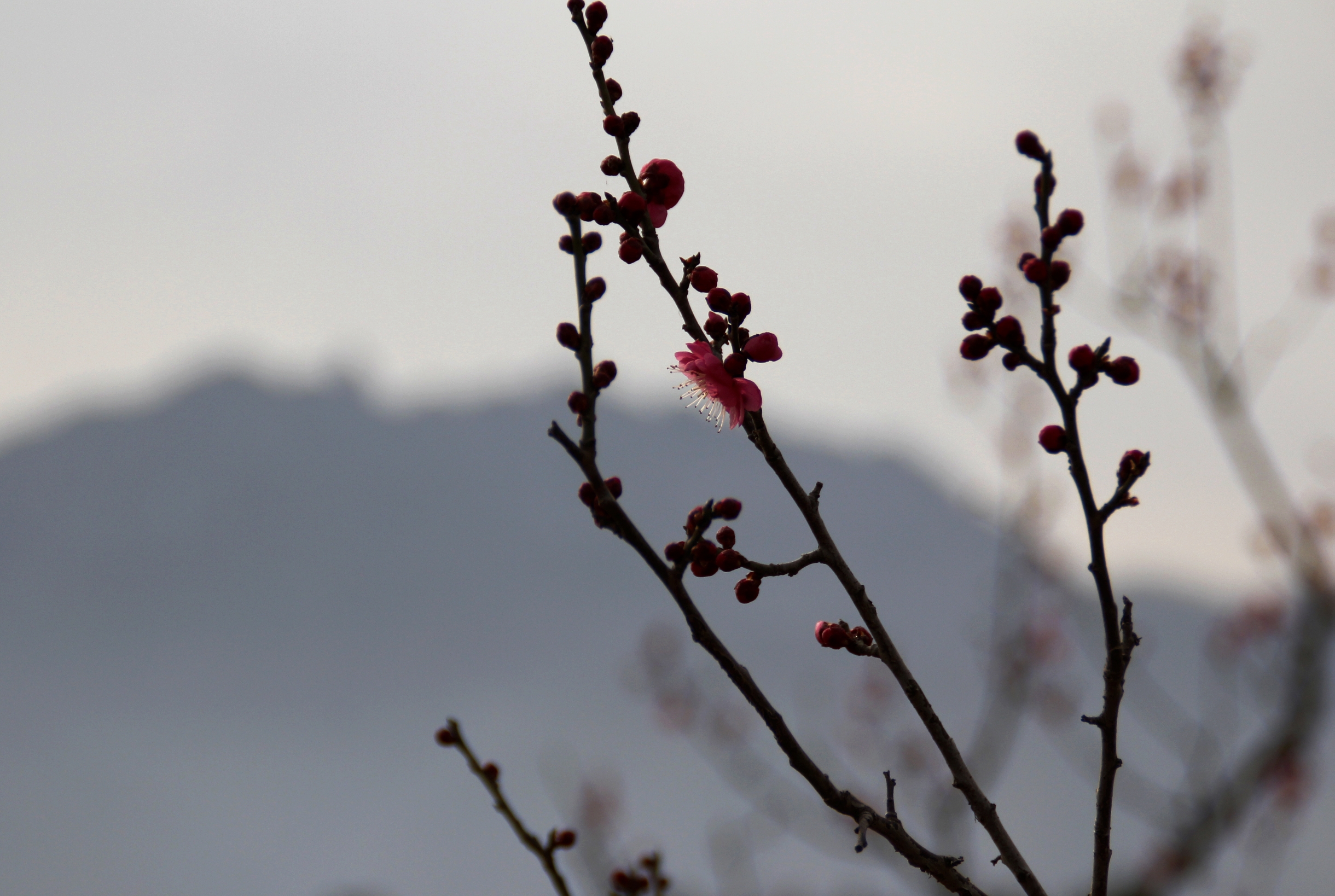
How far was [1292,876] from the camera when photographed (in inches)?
1656

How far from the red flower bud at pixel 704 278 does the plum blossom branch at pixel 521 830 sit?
807mm

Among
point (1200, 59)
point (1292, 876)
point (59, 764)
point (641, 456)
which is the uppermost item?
point (641, 456)

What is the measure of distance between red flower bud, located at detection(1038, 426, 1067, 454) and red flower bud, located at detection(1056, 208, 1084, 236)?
0.28 m

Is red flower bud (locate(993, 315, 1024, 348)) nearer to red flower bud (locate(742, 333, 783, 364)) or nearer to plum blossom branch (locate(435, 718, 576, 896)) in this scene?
red flower bud (locate(742, 333, 783, 364))

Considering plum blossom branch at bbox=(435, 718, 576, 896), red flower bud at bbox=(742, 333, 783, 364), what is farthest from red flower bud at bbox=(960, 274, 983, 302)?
plum blossom branch at bbox=(435, 718, 576, 896)

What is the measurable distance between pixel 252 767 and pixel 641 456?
34.4 metres

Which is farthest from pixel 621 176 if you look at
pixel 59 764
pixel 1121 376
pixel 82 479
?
pixel 82 479

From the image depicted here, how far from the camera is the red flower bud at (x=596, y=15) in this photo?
135cm

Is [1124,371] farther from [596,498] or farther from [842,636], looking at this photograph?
[596,498]

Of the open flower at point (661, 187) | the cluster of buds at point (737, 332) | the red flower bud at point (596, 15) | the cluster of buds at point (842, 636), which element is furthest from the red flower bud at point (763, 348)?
the red flower bud at point (596, 15)

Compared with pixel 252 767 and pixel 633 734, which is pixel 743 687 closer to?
pixel 633 734

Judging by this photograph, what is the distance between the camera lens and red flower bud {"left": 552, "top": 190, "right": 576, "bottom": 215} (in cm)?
97

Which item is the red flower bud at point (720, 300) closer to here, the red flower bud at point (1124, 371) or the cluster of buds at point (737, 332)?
the cluster of buds at point (737, 332)

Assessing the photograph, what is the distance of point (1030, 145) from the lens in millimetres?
1062
